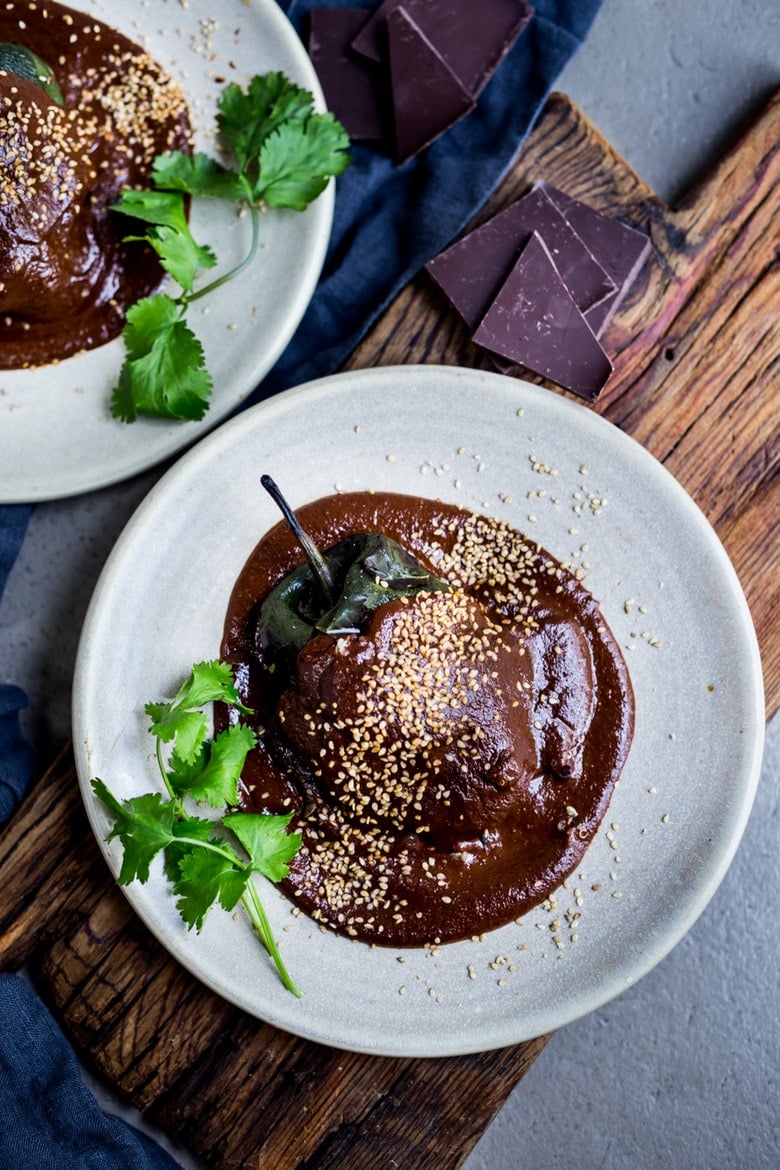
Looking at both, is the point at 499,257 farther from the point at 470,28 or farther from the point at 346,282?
the point at 470,28

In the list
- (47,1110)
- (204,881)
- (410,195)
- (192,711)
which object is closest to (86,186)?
(410,195)

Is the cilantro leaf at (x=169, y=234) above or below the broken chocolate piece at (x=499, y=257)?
below

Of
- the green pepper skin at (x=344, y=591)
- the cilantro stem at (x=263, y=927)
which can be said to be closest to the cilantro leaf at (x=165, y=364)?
the green pepper skin at (x=344, y=591)

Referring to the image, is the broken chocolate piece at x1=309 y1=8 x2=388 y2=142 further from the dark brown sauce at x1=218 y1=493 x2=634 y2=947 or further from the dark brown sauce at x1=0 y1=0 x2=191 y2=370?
the dark brown sauce at x1=218 y1=493 x2=634 y2=947

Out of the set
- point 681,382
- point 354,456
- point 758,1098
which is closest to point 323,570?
point 354,456

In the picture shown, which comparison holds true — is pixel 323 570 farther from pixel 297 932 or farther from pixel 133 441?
pixel 297 932

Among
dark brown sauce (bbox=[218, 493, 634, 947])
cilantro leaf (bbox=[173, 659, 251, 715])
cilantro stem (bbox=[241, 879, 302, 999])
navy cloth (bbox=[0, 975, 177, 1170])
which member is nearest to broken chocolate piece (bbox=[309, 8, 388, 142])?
dark brown sauce (bbox=[218, 493, 634, 947])

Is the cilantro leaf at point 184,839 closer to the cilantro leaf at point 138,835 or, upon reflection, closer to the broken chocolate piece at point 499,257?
the cilantro leaf at point 138,835
